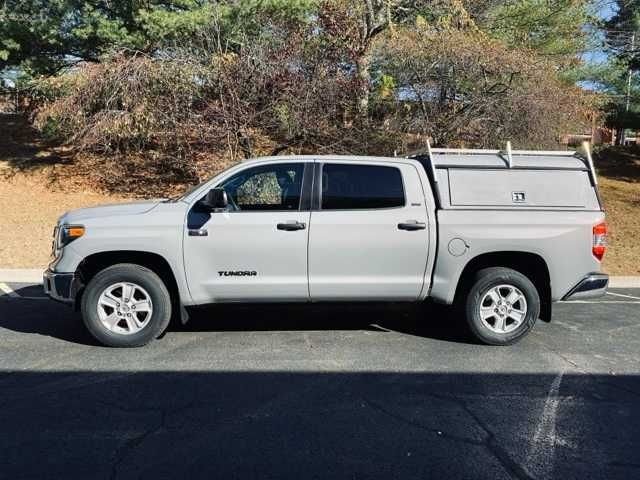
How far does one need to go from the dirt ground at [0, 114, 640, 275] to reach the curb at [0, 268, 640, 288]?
16.7 inches

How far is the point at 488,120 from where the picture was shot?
47.8 ft

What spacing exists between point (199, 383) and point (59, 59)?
17226mm

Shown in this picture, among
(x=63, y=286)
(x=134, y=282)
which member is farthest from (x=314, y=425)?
(x=63, y=286)

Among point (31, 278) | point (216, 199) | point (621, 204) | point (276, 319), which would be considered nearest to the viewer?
point (216, 199)

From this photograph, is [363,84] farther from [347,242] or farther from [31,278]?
[347,242]

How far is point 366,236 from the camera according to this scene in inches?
235

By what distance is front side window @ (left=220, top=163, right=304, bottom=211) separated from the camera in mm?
6055

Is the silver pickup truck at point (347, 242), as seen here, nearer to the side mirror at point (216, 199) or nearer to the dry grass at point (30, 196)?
the side mirror at point (216, 199)

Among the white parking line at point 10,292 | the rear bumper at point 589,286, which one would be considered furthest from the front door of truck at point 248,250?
the white parking line at point 10,292

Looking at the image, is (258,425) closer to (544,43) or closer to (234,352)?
→ (234,352)

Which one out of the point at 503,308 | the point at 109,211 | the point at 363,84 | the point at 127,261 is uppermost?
the point at 363,84

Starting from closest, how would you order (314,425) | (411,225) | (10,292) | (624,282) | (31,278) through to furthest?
(314,425)
(411,225)
(10,292)
(31,278)
(624,282)

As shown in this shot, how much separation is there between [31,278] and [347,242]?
575cm

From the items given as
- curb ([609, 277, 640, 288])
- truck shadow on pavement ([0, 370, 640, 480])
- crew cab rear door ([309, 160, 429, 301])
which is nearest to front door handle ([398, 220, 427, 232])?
crew cab rear door ([309, 160, 429, 301])
